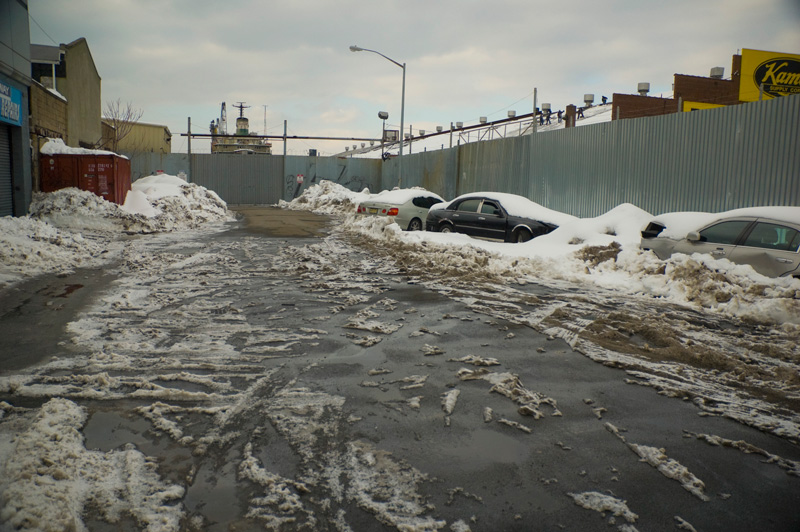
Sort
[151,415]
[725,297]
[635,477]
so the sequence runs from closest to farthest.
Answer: [635,477] < [151,415] < [725,297]

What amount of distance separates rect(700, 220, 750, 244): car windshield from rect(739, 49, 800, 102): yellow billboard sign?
18920mm

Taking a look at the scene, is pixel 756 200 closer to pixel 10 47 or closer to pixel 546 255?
pixel 546 255

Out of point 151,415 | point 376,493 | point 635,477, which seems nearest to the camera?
point 376,493

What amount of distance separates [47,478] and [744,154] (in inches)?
511

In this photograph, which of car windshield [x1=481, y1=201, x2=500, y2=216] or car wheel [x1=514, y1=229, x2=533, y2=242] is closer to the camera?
car wheel [x1=514, y1=229, x2=533, y2=242]

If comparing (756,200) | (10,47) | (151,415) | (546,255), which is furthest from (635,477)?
(10,47)

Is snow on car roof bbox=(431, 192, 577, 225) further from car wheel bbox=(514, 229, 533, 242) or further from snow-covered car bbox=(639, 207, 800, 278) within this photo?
snow-covered car bbox=(639, 207, 800, 278)

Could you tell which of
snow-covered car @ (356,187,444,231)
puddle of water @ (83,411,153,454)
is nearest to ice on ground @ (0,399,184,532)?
puddle of water @ (83,411,153,454)

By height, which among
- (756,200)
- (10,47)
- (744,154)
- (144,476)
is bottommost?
(144,476)

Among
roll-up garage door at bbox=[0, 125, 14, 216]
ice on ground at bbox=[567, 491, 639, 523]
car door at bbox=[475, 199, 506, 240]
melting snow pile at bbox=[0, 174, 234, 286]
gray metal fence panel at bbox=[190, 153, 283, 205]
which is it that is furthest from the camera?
gray metal fence panel at bbox=[190, 153, 283, 205]

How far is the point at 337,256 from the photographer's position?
13180 mm

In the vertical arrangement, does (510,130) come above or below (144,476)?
above

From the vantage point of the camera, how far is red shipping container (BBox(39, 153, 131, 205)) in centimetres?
2012

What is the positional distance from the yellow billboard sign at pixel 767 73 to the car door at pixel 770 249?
64.0 feet
